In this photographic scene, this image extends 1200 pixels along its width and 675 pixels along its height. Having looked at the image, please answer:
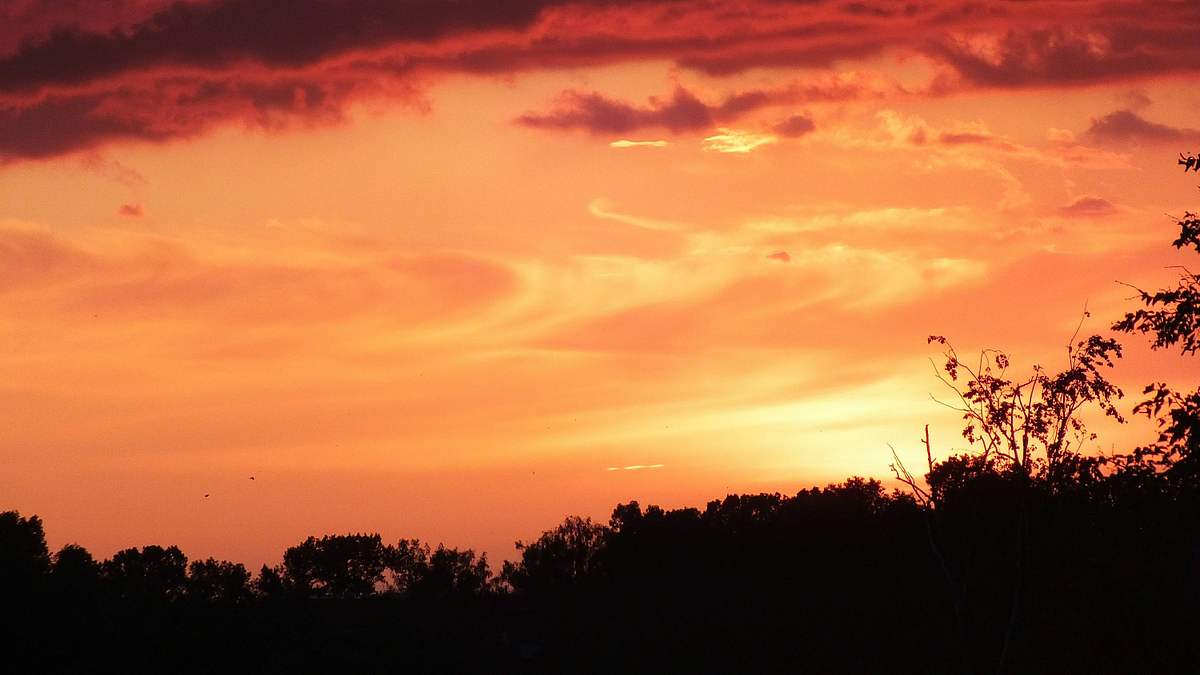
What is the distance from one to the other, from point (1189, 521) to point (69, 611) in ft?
171

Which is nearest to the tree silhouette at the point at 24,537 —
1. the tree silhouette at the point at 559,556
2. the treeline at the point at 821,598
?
the treeline at the point at 821,598

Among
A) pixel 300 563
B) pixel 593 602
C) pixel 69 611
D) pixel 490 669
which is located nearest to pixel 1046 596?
pixel 490 669

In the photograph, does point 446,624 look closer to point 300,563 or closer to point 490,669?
point 490,669

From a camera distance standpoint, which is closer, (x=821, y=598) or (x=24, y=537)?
(x=821, y=598)

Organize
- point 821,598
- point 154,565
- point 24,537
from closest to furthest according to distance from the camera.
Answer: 1. point 821,598
2. point 24,537
3. point 154,565

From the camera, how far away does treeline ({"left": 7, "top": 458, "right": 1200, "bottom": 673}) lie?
3553cm

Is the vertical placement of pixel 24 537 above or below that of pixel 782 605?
above

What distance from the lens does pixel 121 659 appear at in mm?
57469

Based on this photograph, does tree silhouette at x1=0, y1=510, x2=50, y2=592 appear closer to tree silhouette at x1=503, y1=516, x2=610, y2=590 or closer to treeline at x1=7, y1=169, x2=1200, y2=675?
treeline at x1=7, y1=169, x2=1200, y2=675

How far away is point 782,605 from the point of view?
73.5 metres

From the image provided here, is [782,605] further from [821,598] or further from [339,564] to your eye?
[339,564]

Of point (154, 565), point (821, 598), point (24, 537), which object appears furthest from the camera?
point (154, 565)

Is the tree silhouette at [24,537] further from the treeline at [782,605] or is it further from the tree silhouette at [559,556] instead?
the tree silhouette at [559,556]

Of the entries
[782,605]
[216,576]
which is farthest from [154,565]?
[782,605]
